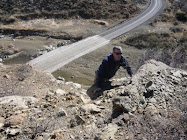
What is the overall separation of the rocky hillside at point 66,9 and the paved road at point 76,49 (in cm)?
500

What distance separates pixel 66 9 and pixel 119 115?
50.0 m

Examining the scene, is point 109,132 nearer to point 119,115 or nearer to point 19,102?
point 119,115

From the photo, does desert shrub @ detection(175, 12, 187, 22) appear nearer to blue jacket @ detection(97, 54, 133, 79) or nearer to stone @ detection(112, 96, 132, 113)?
blue jacket @ detection(97, 54, 133, 79)

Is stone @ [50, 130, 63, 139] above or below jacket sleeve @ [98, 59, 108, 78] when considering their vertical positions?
below

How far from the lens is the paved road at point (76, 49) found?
1316 inches

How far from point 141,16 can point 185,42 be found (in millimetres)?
19864

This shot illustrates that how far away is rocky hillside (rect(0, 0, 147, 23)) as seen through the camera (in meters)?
50.8

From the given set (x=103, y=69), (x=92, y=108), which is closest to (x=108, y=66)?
(x=103, y=69)

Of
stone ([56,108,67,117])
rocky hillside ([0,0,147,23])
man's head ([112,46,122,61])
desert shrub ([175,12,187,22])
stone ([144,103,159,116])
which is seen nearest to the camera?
stone ([144,103,159,116])

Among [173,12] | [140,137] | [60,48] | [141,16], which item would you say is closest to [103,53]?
[60,48]

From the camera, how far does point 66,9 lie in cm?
5275

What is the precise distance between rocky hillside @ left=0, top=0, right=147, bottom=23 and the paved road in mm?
4997

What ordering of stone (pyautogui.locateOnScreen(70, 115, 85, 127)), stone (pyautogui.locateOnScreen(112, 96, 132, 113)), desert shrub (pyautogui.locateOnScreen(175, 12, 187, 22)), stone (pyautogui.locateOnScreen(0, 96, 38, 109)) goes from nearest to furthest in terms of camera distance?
stone (pyautogui.locateOnScreen(112, 96, 132, 113))
stone (pyautogui.locateOnScreen(70, 115, 85, 127))
stone (pyautogui.locateOnScreen(0, 96, 38, 109))
desert shrub (pyautogui.locateOnScreen(175, 12, 187, 22))

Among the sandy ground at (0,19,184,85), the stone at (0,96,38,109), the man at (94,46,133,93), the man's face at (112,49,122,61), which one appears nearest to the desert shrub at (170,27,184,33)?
the sandy ground at (0,19,184,85)
